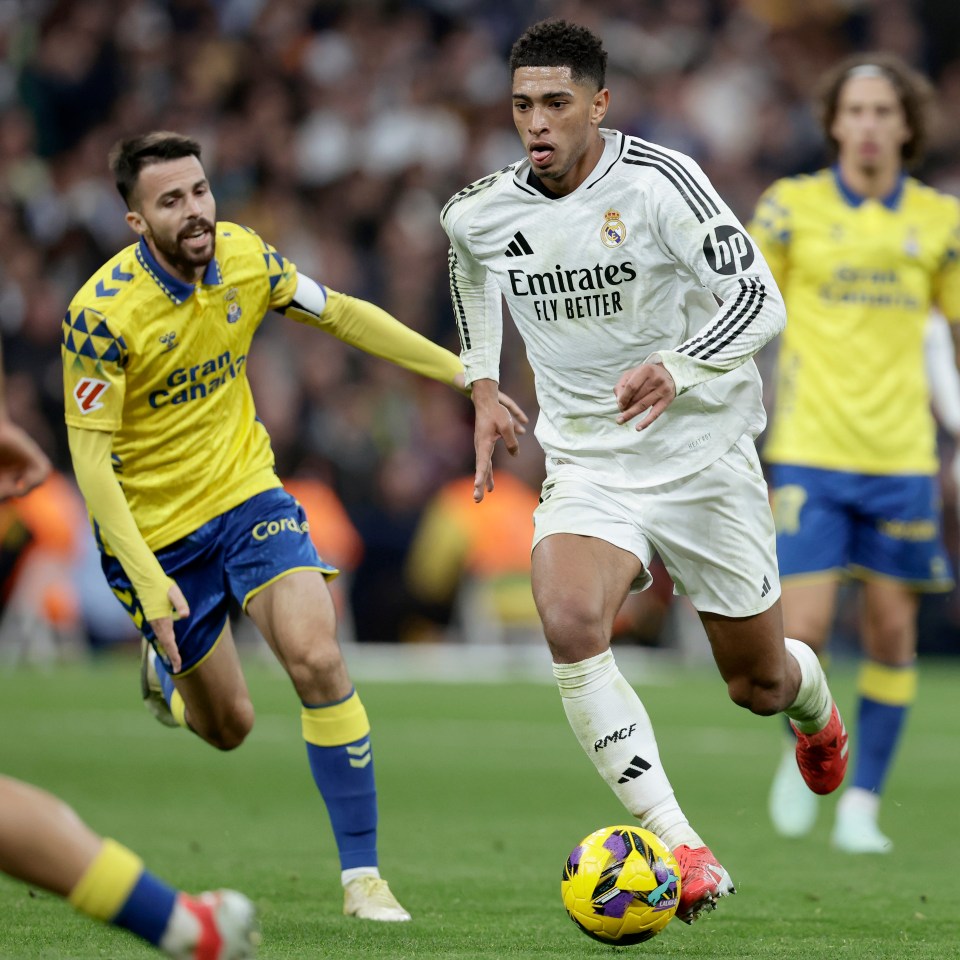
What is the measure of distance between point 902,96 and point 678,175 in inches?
112

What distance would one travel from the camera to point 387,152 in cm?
1939

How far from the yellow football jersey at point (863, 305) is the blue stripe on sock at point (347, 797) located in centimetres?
285

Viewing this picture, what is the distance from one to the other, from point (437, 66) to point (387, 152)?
4.21 ft

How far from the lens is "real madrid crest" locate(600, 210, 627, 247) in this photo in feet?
18.4

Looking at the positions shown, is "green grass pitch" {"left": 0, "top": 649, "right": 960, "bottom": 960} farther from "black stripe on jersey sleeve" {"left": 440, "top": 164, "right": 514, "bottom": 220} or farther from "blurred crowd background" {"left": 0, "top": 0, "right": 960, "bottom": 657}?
"black stripe on jersey sleeve" {"left": 440, "top": 164, "right": 514, "bottom": 220}

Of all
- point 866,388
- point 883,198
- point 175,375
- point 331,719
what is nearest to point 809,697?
point 331,719

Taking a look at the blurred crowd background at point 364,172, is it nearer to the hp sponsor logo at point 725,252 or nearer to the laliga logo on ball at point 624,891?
the hp sponsor logo at point 725,252

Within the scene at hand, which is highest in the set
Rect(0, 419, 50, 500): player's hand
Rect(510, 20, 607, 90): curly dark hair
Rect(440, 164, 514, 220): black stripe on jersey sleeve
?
Rect(510, 20, 607, 90): curly dark hair

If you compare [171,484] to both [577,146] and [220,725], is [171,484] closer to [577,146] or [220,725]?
[220,725]

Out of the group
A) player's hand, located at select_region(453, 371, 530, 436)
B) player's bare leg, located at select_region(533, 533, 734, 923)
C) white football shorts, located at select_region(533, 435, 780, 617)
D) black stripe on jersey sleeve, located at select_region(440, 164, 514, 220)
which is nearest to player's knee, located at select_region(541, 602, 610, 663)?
player's bare leg, located at select_region(533, 533, 734, 923)

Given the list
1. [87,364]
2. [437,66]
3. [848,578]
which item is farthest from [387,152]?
[87,364]

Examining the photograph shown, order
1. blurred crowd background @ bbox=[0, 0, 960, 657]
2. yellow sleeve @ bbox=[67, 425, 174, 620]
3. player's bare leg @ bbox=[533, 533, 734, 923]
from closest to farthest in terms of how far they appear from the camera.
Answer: player's bare leg @ bbox=[533, 533, 734, 923]
yellow sleeve @ bbox=[67, 425, 174, 620]
blurred crowd background @ bbox=[0, 0, 960, 657]

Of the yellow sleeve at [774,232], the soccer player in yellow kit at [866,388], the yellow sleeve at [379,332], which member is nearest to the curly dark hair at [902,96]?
the soccer player in yellow kit at [866,388]

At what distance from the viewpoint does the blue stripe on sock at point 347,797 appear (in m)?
6.06
